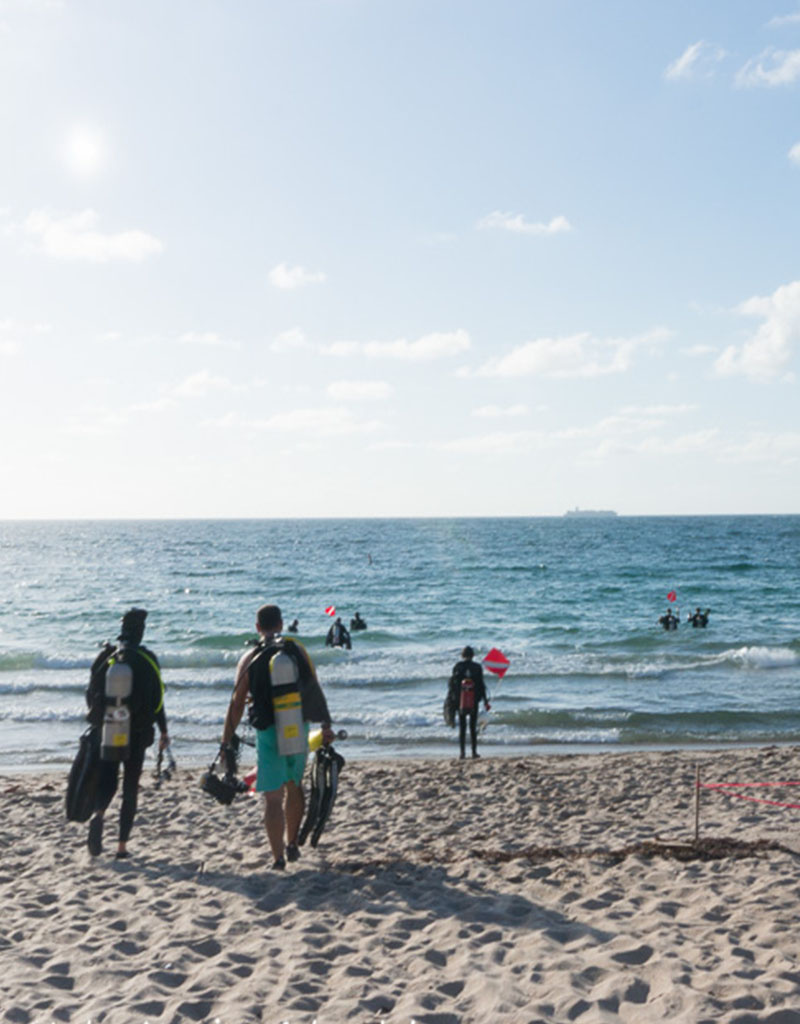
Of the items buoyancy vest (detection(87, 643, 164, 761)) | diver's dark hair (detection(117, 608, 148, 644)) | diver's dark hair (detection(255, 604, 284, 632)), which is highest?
diver's dark hair (detection(255, 604, 284, 632))

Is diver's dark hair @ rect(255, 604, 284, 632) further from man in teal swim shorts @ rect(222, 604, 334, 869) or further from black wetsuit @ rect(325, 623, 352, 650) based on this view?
black wetsuit @ rect(325, 623, 352, 650)

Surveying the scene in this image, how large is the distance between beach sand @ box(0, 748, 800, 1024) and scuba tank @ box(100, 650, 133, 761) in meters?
0.98

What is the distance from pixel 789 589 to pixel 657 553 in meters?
29.2

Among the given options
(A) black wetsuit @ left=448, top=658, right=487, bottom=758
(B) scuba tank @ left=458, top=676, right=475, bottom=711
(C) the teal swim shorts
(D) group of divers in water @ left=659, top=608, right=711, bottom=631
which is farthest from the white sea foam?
(C) the teal swim shorts

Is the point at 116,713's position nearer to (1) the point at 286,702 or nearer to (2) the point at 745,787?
(1) the point at 286,702

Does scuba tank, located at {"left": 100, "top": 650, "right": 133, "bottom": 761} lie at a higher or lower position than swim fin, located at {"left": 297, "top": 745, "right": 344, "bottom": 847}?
higher

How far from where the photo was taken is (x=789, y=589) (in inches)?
1753

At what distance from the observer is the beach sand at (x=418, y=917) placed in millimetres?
4125

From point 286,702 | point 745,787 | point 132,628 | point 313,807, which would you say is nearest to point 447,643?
point 745,787

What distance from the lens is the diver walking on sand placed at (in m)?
6.40

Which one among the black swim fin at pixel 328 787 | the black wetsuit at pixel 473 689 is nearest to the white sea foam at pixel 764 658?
the black wetsuit at pixel 473 689

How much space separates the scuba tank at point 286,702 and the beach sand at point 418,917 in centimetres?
98

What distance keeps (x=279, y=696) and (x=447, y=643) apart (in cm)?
2373

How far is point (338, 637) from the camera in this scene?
26.2m
